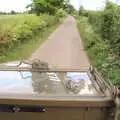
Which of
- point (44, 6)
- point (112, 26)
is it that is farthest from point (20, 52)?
point (44, 6)

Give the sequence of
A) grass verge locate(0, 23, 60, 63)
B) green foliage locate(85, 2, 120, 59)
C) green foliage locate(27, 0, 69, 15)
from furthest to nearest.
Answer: green foliage locate(27, 0, 69, 15) < grass verge locate(0, 23, 60, 63) < green foliage locate(85, 2, 120, 59)

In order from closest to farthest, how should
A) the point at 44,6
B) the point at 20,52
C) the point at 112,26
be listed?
the point at 112,26
the point at 20,52
the point at 44,6

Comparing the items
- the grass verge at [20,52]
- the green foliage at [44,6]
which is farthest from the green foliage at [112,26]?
the green foliage at [44,6]

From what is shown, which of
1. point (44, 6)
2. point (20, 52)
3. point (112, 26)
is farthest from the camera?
point (44, 6)

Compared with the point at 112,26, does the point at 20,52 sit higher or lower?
lower

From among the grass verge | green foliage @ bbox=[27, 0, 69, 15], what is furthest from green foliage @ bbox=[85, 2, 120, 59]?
green foliage @ bbox=[27, 0, 69, 15]

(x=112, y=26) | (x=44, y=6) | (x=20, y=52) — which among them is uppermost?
(x=112, y=26)

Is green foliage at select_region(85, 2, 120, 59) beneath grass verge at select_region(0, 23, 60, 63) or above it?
above

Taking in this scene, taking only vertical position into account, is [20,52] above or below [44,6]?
above

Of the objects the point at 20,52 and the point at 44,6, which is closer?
the point at 20,52

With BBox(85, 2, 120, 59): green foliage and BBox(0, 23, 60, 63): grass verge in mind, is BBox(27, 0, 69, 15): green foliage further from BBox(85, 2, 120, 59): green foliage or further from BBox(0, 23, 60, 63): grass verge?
BBox(85, 2, 120, 59): green foliage

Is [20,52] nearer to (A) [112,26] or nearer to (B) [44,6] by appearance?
(A) [112,26]

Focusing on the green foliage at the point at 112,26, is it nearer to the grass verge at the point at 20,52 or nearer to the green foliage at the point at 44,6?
the grass verge at the point at 20,52

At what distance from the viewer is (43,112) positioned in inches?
119
